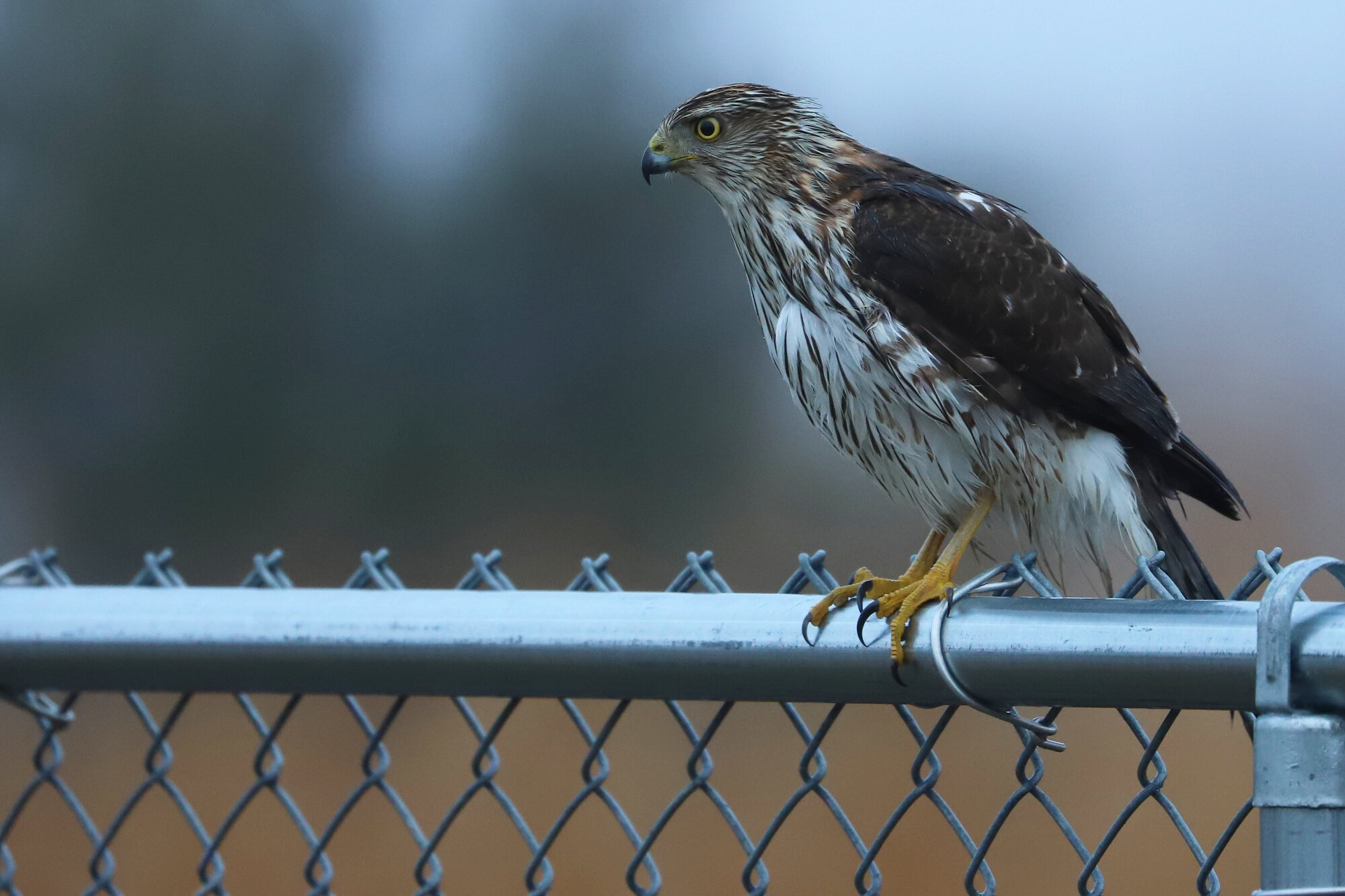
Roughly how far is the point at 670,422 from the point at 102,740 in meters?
4.46

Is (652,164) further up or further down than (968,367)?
further up

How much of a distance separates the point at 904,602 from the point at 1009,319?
2.40 ft

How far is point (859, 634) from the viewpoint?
1.30 metres

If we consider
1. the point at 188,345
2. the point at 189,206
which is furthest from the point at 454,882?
the point at 189,206

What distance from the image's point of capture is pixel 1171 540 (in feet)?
7.39

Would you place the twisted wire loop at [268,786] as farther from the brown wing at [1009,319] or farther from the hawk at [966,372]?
the brown wing at [1009,319]

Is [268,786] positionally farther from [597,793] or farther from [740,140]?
[740,140]

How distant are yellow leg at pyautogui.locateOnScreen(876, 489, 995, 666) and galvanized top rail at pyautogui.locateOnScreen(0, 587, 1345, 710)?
19 mm

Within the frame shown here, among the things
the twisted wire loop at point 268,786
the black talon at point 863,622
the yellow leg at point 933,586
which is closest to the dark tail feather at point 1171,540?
the yellow leg at point 933,586

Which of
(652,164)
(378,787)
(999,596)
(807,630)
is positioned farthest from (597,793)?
(652,164)

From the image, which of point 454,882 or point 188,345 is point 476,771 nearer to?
point 454,882

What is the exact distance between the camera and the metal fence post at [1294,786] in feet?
3.32

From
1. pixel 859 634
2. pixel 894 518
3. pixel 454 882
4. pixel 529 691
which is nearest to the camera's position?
pixel 859 634

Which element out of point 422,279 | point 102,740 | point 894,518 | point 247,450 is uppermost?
point 422,279
